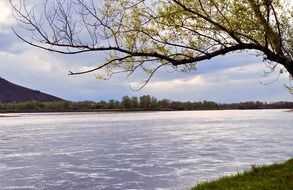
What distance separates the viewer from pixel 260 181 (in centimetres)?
1275

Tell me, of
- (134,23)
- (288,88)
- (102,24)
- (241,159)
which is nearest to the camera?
(102,24)

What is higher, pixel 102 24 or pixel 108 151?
pixel 102 24

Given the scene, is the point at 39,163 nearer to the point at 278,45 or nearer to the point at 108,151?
the point at 108,151

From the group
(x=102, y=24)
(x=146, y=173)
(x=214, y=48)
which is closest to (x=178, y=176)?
(x=146, y=173)

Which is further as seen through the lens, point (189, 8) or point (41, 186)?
point (41, 186)

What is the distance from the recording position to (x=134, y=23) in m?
12.0

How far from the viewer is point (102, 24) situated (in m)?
11.2

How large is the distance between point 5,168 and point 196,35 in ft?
49.6

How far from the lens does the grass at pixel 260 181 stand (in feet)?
38.5

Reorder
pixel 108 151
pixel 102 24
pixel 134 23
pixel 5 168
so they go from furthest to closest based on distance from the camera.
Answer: pixel 108 151 → pixel 5 168 → pixel 134 23 → pixel 102 24

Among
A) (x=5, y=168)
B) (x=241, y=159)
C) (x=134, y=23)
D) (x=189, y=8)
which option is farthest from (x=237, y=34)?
(x=5, y=168)

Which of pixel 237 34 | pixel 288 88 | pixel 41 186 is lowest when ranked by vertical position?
pixel 41 186

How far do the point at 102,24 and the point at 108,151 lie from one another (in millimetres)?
19441

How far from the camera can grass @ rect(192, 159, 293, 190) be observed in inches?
462
